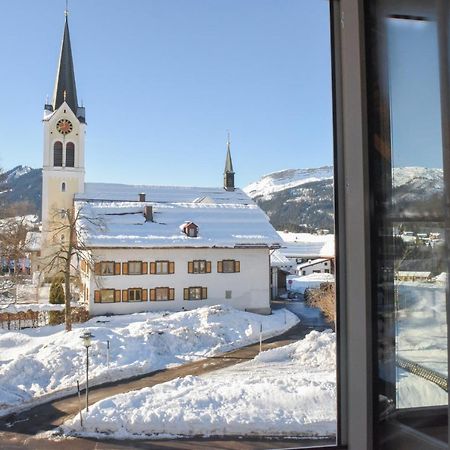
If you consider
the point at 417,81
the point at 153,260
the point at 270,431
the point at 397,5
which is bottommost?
the point at 270,431

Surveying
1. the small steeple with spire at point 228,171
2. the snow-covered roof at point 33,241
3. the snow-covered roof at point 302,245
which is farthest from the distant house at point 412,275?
the small steeple with spire at point 228,171

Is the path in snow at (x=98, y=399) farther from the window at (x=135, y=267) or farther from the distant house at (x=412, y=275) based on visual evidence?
the window at (x=135, y=267)

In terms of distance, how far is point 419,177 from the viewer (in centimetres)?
86

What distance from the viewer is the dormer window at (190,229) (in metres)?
4.03

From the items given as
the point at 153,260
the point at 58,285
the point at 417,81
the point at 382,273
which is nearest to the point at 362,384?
the point at 382,273

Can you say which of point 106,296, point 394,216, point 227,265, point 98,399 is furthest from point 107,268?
point 394,216

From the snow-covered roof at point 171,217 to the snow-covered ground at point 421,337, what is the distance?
2.34 metres

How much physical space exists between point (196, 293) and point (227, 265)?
42cm

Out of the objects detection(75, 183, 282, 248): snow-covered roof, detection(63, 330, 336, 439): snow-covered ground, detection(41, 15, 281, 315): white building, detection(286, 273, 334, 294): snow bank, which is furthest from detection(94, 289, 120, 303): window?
detection(286, 273, 334, 294): snow bank

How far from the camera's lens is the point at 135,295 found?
336 cm

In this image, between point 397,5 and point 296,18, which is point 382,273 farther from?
point 296,18

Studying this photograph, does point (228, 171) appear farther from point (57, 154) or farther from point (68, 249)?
point (57, 154)

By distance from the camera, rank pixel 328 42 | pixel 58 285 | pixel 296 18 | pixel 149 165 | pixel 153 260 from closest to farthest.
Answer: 1. pixel 328 42
2. pixel 296 18
3. pixel 149 165
4. pixel 58 285
5. pixel 153 260

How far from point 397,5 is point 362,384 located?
839 mm
